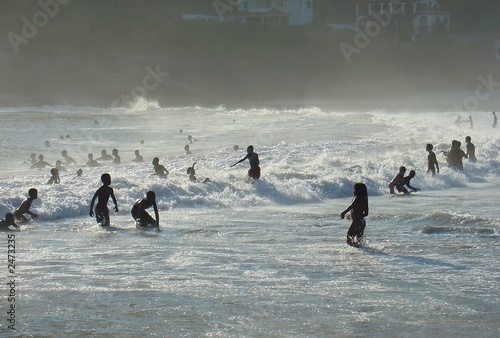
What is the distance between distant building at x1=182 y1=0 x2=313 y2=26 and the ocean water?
66853 mm

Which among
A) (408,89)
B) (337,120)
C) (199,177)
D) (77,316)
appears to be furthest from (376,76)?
(77,316)

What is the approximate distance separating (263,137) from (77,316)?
31193 millimetres

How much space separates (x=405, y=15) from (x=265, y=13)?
564 inches

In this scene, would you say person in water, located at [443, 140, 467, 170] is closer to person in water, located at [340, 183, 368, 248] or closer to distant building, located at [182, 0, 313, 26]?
person in water, located at [340, 183, 368, 248]

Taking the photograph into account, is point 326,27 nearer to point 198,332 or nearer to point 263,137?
point 263,137

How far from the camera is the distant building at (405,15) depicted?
8981 centimetres

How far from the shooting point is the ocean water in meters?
8.24

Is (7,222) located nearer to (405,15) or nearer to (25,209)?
(25,209)

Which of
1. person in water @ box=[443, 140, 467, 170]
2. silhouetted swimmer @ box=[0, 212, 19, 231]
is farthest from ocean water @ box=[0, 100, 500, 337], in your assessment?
person in water @ box=[443, 140, 467, 170]

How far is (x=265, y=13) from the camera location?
89688mm

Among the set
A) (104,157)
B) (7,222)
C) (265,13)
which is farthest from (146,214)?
(265,13)

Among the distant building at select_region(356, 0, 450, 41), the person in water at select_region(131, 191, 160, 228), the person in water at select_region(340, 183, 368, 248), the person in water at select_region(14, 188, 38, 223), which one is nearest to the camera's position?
the person in water at select_region(340, 183, 368, 248)

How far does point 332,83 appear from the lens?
82.7m

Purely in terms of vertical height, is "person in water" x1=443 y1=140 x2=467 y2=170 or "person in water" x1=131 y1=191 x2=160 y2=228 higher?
"person in water" x1=443 y1=140 x2=467 y2=170
